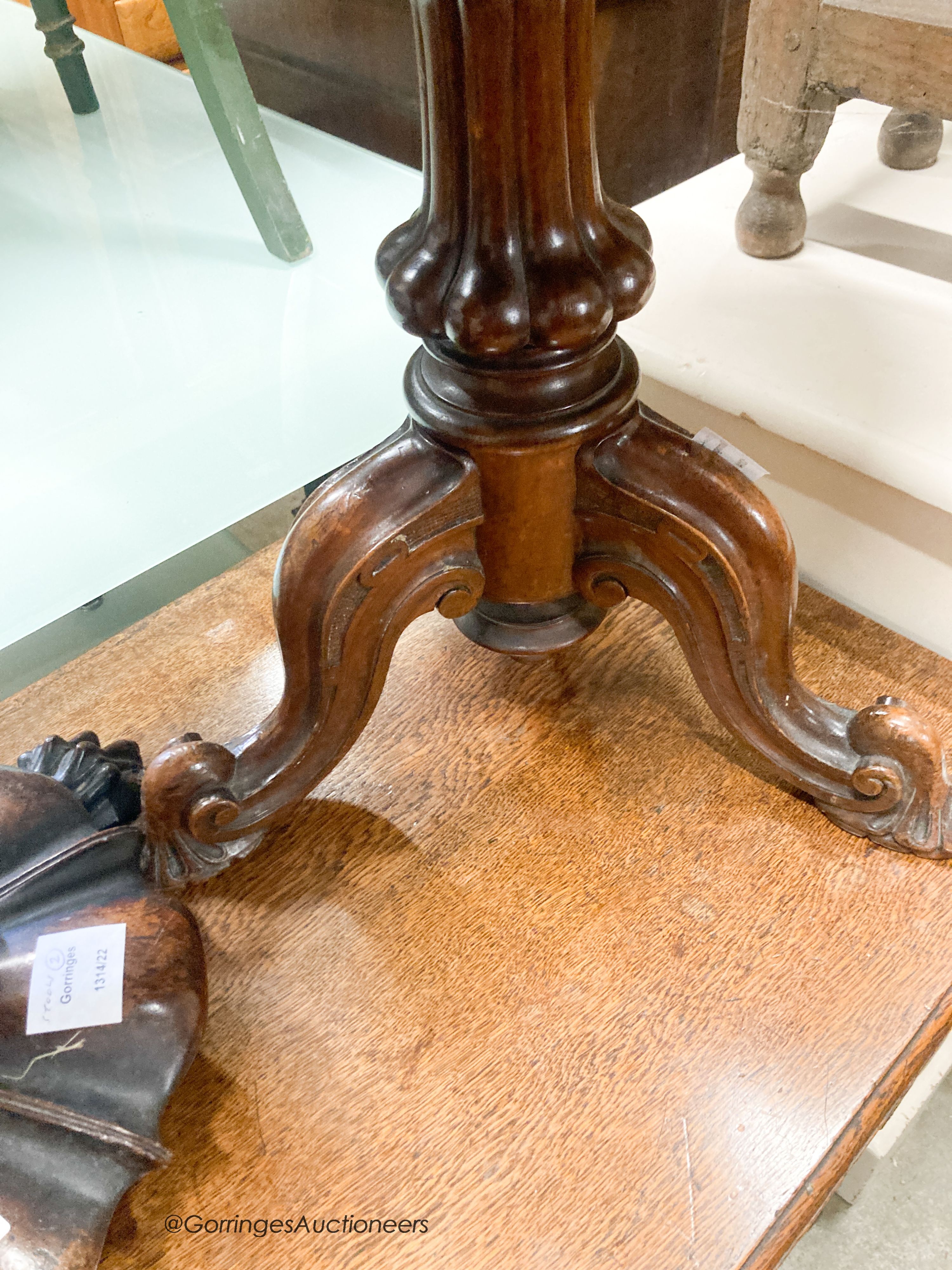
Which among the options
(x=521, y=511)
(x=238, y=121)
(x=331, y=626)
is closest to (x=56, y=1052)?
(x=331, y=626)

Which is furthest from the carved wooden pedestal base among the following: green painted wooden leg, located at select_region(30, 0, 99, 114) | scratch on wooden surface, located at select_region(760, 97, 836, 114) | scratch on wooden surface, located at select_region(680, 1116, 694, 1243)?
green painted wooden leg, located at select_region(30, 0, 99, 114)

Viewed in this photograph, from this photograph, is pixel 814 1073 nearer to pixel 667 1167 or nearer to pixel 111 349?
pixel 667 1167

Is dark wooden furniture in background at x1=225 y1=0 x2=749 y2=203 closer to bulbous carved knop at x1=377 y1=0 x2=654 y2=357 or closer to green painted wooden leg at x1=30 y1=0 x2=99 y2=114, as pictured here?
green painted wooden leg at x1=30 y1=0 x2=99 y2=114

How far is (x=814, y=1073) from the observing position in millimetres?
574

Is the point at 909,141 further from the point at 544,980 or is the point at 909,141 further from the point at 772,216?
the point at 544,980

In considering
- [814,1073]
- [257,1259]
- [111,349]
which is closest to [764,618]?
[814,1073]

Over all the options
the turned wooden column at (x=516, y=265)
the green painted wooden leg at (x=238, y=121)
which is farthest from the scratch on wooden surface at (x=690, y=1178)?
the green painted wooden leg at (x=238, y=121)

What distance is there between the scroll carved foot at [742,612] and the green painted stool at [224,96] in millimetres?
604

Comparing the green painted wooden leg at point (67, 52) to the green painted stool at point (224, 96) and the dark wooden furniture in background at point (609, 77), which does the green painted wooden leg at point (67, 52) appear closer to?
the green painted stool at point (224, 96)

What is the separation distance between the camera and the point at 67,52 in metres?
1.01

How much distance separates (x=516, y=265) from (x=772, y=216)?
21.0 inches

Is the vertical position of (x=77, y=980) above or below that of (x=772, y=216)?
below

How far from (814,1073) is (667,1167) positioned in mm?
99

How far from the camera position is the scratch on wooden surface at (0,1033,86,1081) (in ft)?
1.66
